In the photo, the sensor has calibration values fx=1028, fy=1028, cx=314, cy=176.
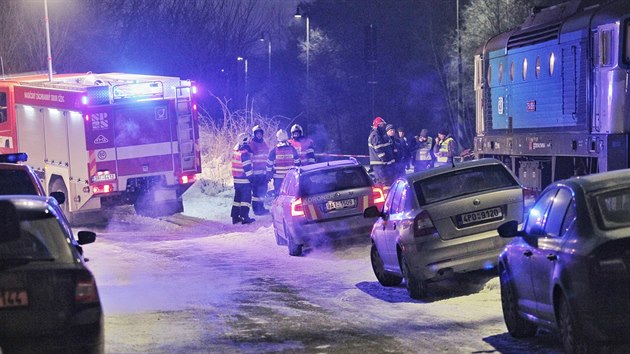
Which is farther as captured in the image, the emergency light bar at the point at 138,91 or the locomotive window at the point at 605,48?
the emergency light bar at the point at 138,91

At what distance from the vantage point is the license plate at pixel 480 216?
11.5m

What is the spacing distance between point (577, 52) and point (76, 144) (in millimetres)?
10720

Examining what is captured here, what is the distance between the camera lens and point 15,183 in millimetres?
11742

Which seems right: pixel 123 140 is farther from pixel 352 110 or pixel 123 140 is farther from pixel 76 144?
pixel 352 110

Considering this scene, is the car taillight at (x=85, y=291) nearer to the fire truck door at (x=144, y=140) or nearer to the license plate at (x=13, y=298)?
the license plate at (x=13, y=298)

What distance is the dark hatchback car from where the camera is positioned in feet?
21.1

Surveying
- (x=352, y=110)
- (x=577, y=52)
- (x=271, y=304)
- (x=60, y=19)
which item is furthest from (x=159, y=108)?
(x=352, y=110)


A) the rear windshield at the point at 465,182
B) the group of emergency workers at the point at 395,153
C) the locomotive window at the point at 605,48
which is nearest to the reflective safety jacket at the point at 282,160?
the group of emergency workers at the point at 395,153

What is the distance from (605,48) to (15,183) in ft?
30.7

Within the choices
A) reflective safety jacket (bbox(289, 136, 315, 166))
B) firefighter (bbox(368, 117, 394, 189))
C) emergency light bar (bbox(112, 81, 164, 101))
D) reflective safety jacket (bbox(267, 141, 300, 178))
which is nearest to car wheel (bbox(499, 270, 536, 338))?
reflective safety jacket (bbox(267, 141, 300, 178))

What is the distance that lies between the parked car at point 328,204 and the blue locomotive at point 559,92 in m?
3.72

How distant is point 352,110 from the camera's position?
77.8 metres

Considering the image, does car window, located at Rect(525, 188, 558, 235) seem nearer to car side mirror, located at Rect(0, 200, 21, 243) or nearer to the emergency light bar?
car side mirror, located at Rect(0, 200, 21, 243)

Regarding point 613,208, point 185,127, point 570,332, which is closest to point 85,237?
point 570,332
